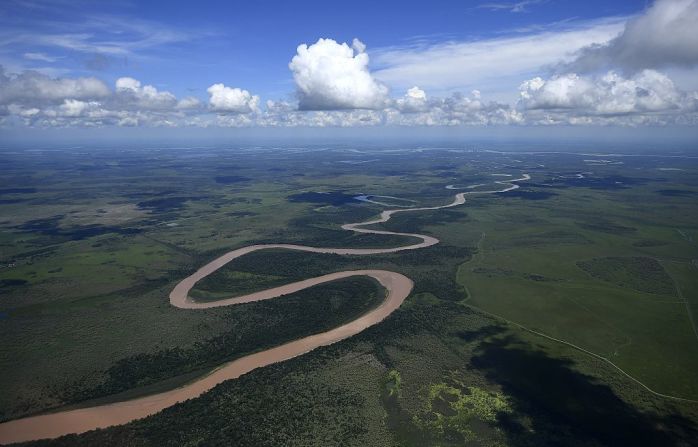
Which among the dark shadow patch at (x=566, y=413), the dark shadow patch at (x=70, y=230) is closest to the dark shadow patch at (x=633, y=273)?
the dark shadow patch at (x=566, y=413)

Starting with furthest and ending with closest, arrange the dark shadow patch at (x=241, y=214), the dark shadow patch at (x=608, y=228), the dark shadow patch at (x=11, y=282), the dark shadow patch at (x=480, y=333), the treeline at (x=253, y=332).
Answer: the dark shadow patch at (x=241, y=214) < the dark shadow patch at (x=608, y=228) < the dark shadow patch at (x=11, y=282) < the dark shadow patch at (x=480, y=333) < the treeline at (x=253, y=332)

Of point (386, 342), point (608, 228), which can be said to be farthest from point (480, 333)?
point (608, 228)

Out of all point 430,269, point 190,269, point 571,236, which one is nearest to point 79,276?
point 190,269

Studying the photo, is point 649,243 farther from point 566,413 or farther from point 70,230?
point 70,230

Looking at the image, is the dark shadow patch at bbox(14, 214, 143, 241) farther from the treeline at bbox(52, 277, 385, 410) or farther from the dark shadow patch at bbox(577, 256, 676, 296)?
the dark shadow patch at bbox(577, 256, 676, 296)

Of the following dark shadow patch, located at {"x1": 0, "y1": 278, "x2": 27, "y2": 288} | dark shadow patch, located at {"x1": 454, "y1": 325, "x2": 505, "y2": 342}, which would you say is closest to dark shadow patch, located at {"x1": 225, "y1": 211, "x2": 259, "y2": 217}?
dark shadow patch, located at {"x1": 0, "y1": 278, "x2": 27, "y2": 288}

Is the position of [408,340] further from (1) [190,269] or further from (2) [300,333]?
(1) [190,269]

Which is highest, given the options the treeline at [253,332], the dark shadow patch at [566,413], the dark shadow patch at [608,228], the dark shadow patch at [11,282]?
the dark shadow patch at [566,413]

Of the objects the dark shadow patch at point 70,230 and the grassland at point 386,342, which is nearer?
the grassland at point 386,342

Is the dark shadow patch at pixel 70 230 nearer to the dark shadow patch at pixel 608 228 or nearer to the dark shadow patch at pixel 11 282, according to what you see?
the dark shadow patch at pixel 11 282

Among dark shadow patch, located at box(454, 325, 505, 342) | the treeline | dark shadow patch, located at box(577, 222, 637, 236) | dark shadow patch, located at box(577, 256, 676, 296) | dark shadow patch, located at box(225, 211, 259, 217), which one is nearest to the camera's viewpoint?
the treeline

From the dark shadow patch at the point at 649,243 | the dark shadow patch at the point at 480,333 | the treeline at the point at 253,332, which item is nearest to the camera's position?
the treeline at the point at 253,332
